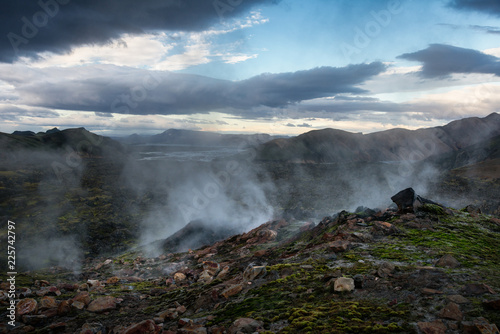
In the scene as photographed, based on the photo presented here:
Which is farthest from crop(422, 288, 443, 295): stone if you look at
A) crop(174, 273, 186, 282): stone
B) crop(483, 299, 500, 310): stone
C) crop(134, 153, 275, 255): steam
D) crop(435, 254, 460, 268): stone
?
crop(134, 153, 275, 255): steam

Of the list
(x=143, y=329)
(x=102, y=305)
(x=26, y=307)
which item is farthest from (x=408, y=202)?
(x=26, y=307)

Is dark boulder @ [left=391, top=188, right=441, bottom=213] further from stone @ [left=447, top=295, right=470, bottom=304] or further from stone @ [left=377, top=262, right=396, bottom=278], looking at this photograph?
stone @ [left=447, top=295, right=470, bottom=304]

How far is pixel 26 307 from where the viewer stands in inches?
504

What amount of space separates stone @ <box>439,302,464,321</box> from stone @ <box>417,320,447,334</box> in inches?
17.8

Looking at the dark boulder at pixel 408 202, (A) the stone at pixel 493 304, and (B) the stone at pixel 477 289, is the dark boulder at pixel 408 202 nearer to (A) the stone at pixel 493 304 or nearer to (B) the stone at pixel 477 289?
(B) the stone at pixel 477 289

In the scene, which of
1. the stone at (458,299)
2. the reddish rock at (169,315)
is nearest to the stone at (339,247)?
the stone at (458,299)

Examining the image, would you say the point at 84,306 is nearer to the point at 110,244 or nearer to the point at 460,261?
the point at 460,261

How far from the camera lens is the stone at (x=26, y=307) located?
12.6 m

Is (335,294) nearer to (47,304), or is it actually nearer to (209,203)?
(47,304)

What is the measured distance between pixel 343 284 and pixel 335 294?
0.49 m

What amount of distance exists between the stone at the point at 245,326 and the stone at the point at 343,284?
11.1 feet

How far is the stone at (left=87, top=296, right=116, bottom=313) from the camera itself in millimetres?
13559

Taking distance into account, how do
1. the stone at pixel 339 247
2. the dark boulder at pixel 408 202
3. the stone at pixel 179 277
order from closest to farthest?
the stone at pixel 339 247, the stone at pixel 179 277, the dark boulder at pixel 408 202

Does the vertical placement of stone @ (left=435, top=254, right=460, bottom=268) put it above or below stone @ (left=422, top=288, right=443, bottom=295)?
below
